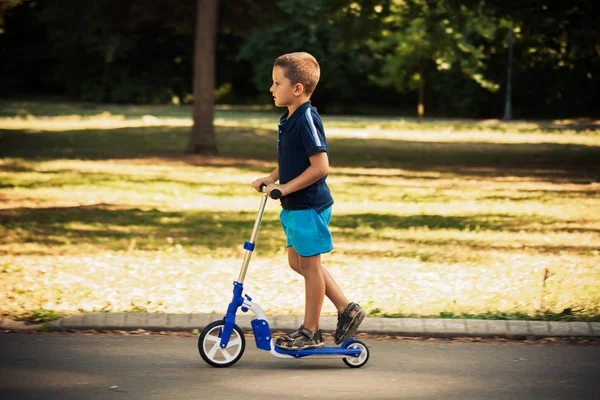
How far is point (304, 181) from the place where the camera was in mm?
5324

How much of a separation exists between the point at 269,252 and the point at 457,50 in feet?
97.0

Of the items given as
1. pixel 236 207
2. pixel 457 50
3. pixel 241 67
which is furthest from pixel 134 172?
pixel 241 67

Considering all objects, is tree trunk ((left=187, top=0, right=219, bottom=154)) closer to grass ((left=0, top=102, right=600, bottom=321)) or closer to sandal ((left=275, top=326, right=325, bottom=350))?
grass ((left=0, top=102, right=600, bottom=321))

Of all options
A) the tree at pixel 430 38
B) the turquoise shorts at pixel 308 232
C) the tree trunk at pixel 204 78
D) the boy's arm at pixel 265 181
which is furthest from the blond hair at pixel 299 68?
the tree at pixel 430 38

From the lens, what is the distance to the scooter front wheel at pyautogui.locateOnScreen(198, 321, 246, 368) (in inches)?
215

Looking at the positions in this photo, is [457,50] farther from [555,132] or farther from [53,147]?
[53,147]

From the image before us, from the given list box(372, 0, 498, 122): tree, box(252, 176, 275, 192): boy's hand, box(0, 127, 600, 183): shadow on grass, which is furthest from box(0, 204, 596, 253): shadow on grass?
box(372, 0, 498, 122): tree

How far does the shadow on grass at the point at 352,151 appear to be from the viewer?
942 inches

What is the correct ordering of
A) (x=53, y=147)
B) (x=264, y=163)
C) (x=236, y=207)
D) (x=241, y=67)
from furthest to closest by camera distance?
(x=241, y=67)
(x=53, y=147)
(x=264, y=163)
(x=236, y=207)

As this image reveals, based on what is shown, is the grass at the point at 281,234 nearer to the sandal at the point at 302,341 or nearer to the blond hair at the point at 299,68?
the sandal at the point at 302,341

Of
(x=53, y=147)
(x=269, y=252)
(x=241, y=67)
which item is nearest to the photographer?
(x=269, y=252)

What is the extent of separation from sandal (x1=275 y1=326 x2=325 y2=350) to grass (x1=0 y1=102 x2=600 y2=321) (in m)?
1.63

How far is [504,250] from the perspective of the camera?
10.8 meters

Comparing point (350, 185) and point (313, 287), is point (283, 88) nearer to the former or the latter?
point (313, 287)
